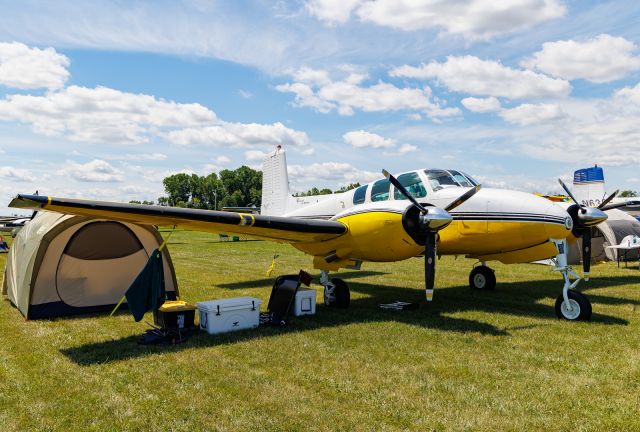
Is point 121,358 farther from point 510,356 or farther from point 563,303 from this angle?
point 563,303

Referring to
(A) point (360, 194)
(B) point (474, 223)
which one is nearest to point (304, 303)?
(A) point (360, 194)

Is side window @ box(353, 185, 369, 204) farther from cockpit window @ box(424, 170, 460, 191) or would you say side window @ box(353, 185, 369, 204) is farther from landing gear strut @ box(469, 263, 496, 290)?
landing gear strut @ box(469, 263, 496, 290)

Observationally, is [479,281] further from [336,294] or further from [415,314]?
[336,294]

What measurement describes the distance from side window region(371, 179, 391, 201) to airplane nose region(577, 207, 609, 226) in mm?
4381

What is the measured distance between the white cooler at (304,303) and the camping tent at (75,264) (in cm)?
313

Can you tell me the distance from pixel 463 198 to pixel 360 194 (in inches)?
115

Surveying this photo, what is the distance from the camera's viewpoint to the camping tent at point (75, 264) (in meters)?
9.55

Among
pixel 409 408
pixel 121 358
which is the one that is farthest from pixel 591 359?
pixel 121 358

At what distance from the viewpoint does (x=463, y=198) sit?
31.1 ft

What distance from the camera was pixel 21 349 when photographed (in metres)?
7.38

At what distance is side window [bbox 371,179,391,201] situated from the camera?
11.0m

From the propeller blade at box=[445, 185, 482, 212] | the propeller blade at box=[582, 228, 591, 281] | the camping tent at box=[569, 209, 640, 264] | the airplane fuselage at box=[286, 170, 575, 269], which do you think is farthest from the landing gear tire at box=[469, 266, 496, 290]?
the camping tent at box=[569, 209, 640, 264]

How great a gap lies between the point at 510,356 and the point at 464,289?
7097 mm

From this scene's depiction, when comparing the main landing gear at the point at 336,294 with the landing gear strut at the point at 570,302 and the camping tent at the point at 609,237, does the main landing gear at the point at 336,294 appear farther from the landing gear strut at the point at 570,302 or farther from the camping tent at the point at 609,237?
the camping tent at the point at 609,237
